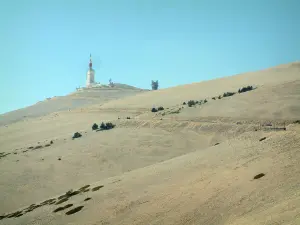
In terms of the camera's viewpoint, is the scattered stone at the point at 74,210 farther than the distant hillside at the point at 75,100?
No

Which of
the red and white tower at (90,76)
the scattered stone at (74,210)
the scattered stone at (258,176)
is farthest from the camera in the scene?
the red and white tower at (90,76)

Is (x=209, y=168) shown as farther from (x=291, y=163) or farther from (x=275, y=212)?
(x=275, y=212)

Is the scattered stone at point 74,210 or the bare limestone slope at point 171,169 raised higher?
the bare limestone slope at point 171,169

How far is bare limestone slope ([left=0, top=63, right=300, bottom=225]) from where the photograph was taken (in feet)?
50.5

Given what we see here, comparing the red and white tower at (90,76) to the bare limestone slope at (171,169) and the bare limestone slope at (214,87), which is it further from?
the bare limestone slope at (171,169)

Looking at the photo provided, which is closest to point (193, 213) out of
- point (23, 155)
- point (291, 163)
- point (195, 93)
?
point (291, 163)

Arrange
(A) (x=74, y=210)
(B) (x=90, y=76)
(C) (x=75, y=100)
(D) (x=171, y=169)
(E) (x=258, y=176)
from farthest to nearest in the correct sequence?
(B) (x=90, y=76) < (C) (x=75, y=100) < (D) (x=171, y=169) < (A) (x=74, y=210) < (E) (x=258, y=176)

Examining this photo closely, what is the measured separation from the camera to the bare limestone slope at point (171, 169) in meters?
15.4

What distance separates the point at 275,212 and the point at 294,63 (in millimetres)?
93880

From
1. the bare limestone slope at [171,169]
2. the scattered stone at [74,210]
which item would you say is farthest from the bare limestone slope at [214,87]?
the scattered stone at [74,210]

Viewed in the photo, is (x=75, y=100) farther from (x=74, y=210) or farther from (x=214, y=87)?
(x=74, y=210)

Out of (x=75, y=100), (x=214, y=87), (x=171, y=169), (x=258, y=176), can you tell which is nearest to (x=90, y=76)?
(x=75, y=100)

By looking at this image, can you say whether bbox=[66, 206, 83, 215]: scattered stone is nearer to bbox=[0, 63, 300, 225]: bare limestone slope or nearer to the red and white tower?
bbox=[0, 63, 300, 225]: bare limestone slope

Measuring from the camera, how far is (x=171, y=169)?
25.1m
